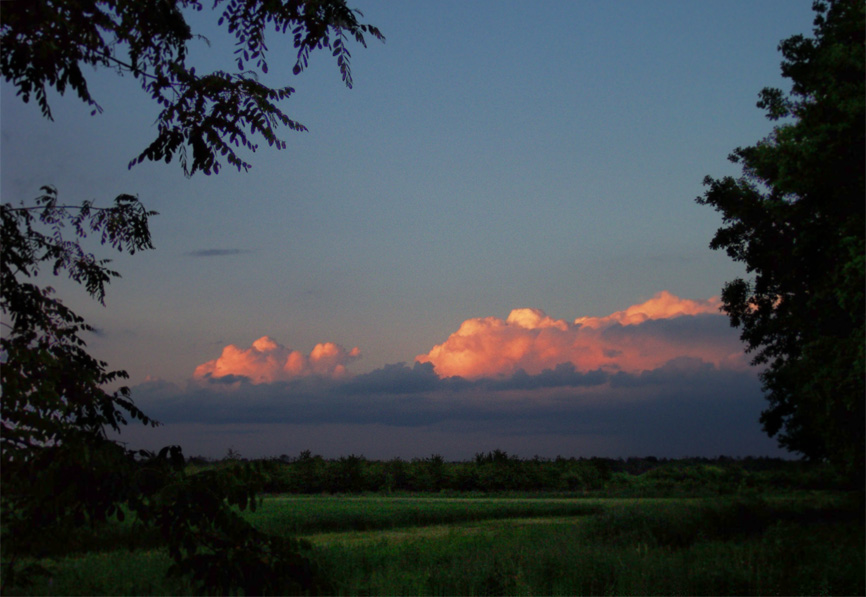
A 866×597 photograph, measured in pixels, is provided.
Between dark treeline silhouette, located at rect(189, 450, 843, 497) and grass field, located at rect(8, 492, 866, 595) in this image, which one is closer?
grass field, located at rect(8, 492, 866, 595)

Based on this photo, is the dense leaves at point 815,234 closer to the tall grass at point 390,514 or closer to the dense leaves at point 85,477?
the tall grass at point 390,514

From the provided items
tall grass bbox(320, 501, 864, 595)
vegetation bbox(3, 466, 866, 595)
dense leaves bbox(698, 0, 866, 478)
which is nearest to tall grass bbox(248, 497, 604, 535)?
vegetation bbox(3, 466, 866, 595)

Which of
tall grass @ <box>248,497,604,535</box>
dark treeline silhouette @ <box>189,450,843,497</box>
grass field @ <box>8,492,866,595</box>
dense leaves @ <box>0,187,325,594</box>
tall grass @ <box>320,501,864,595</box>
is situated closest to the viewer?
dense leaves @ <box>0,187,325,594</box>

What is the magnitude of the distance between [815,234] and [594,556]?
9.27 metres

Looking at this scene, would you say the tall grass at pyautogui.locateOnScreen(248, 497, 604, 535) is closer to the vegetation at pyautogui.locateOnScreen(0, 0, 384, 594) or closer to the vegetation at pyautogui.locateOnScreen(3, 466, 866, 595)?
the vegetation at pyautogui.locateOnScreen(3, 466, 866, 595)

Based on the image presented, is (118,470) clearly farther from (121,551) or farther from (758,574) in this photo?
(758,574)

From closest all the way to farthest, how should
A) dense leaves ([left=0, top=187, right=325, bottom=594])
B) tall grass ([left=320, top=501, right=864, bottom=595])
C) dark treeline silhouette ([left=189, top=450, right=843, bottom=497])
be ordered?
dense leaves ([left=0, top=187, right=325, bottom=594]), tall grass ([left=320, top=501, right=864, bottom=595]), dark treeline silhouette ([left=189, top=450, right=843, bottom=497])

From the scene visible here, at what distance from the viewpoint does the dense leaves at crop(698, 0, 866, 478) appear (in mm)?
13719

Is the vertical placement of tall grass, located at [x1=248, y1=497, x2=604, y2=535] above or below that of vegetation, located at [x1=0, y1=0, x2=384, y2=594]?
below

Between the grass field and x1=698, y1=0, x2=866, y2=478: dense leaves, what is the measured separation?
225 cm

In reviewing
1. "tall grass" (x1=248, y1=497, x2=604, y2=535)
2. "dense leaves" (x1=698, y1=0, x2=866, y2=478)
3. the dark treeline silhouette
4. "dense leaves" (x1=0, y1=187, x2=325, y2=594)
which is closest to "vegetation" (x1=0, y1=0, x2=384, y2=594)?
"dense leaves" (x1=0, y1=187, x2=325, y2=594)

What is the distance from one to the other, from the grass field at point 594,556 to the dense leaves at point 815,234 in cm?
225

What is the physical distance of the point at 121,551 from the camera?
40.0 feet

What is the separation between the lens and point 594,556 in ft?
35.2
